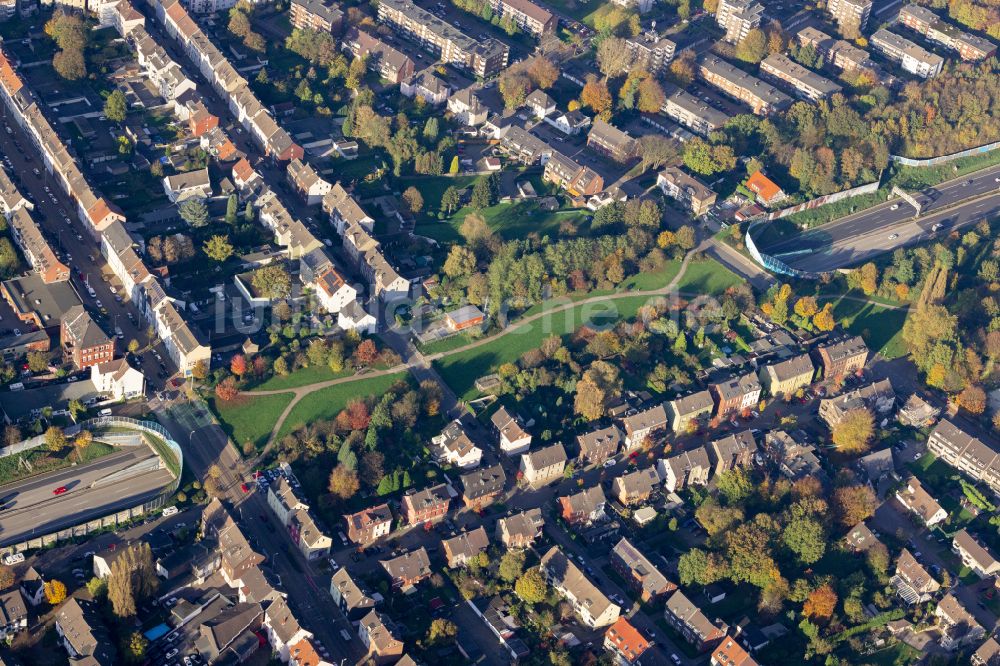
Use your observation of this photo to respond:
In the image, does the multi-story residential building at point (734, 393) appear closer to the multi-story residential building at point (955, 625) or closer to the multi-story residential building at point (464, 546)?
the multi-story residential building at point (955, 625)

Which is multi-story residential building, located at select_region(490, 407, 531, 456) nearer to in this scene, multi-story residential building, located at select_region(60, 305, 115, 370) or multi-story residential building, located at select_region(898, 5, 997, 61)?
multi-story residential building, located at select_region(60, 305, 115, 370)

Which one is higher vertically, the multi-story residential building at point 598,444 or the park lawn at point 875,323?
the park lawn at point 875,323

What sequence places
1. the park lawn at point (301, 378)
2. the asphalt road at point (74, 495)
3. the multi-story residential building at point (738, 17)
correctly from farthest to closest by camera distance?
the multi-story residential building at point (738, 17)
the park lawn at point (301, 378)
the asphalt road at point (74, 495)

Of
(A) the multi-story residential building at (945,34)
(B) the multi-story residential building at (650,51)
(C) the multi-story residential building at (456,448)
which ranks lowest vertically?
(C) the multi-story residential building at (456,448)

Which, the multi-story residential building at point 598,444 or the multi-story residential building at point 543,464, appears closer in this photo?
the multi-story residential building at point 543,464

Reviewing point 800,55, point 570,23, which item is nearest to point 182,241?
point 570,23

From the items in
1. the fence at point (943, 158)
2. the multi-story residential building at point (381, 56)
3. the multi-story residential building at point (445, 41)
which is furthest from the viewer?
the multi-story residential building at point (445, 41)

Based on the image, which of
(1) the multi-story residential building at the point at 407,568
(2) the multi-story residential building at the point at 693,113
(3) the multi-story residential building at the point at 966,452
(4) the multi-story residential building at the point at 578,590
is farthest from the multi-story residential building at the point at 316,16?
(3) the multi-story residential building at the point at 966,452
